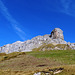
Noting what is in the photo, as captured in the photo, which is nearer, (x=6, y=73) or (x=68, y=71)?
(x=68, y=71)

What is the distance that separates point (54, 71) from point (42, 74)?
250 centimetres

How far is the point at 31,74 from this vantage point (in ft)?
81.3

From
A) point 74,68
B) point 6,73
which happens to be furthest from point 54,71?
point 6,73

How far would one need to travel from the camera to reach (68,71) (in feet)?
74.2

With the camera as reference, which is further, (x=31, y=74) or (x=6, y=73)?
(x=6, y=73)

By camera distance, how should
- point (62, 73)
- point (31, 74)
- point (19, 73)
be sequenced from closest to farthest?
1. point (62, 73)
2. point (31, 74)
3. point (19, 73)

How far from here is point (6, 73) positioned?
2841 cm

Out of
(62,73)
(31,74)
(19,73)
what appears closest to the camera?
(62,73)

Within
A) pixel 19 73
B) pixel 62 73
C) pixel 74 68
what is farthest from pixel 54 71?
pixel 19 73

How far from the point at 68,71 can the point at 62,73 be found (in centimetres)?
130

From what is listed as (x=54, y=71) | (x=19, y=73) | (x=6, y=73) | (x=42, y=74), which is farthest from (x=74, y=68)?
(x=6, y=73)

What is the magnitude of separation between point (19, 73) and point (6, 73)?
12.6 feet

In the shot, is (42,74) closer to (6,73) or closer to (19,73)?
(19,73)

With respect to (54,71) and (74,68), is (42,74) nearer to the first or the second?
(54,71)
